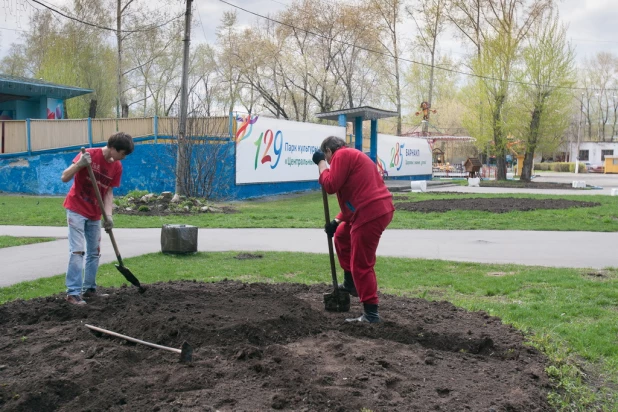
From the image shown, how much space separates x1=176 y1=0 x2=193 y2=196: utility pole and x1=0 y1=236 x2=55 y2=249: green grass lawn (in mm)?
8359

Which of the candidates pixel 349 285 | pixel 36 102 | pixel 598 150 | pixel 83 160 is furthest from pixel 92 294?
pixel 598 150

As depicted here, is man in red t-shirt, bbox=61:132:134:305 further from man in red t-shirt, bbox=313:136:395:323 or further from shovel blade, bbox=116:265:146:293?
man in red t-shirt, bbox=313:136:395:323

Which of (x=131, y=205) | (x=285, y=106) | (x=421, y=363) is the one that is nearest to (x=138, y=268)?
(x=421, y=363)

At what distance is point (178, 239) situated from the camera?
9633mm

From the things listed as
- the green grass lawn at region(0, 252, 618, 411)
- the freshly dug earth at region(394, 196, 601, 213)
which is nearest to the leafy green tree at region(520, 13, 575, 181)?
the freshly dug earth at region(394, 196, 601, 213)

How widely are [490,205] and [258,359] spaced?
14.9m

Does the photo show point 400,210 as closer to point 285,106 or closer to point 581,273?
point 581,273

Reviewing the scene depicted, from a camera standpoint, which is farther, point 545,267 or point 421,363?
point 545,267

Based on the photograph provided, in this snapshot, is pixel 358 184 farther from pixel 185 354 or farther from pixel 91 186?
pixel 91 186

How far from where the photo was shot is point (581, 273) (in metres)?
8.14

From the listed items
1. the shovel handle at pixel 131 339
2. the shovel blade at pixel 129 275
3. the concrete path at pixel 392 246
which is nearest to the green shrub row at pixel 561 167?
the concrete path at pixel 392 246

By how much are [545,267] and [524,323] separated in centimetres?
322

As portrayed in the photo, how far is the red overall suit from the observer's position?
535cm

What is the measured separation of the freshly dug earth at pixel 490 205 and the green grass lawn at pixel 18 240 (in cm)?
978
